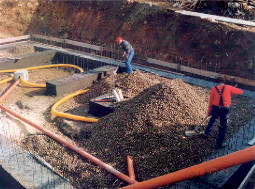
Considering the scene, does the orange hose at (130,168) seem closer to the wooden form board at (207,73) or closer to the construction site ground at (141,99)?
the construction site ground at (141,99)

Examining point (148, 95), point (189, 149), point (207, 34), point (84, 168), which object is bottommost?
point (84, 168)

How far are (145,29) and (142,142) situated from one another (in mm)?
8911

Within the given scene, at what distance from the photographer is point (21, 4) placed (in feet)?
61.8

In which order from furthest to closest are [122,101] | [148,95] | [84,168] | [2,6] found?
[2,6] < [122,101] < [148,95] < [84,168]

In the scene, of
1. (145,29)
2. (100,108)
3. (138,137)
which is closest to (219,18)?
(145,29)

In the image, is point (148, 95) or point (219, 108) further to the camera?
point (148, 95)

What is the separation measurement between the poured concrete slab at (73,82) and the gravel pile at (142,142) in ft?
8.39

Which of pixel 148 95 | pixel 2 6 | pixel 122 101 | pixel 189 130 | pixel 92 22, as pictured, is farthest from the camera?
pixel 2 6

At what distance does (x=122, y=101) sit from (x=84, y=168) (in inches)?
101

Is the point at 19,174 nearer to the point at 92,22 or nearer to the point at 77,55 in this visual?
the point at 77,55

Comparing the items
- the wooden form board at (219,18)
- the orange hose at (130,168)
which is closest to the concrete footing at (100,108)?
the orange hose at (130,168)

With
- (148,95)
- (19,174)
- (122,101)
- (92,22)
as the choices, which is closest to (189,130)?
(148,95)

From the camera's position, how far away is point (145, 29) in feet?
44.3

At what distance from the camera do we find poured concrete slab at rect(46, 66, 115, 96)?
9.16m
